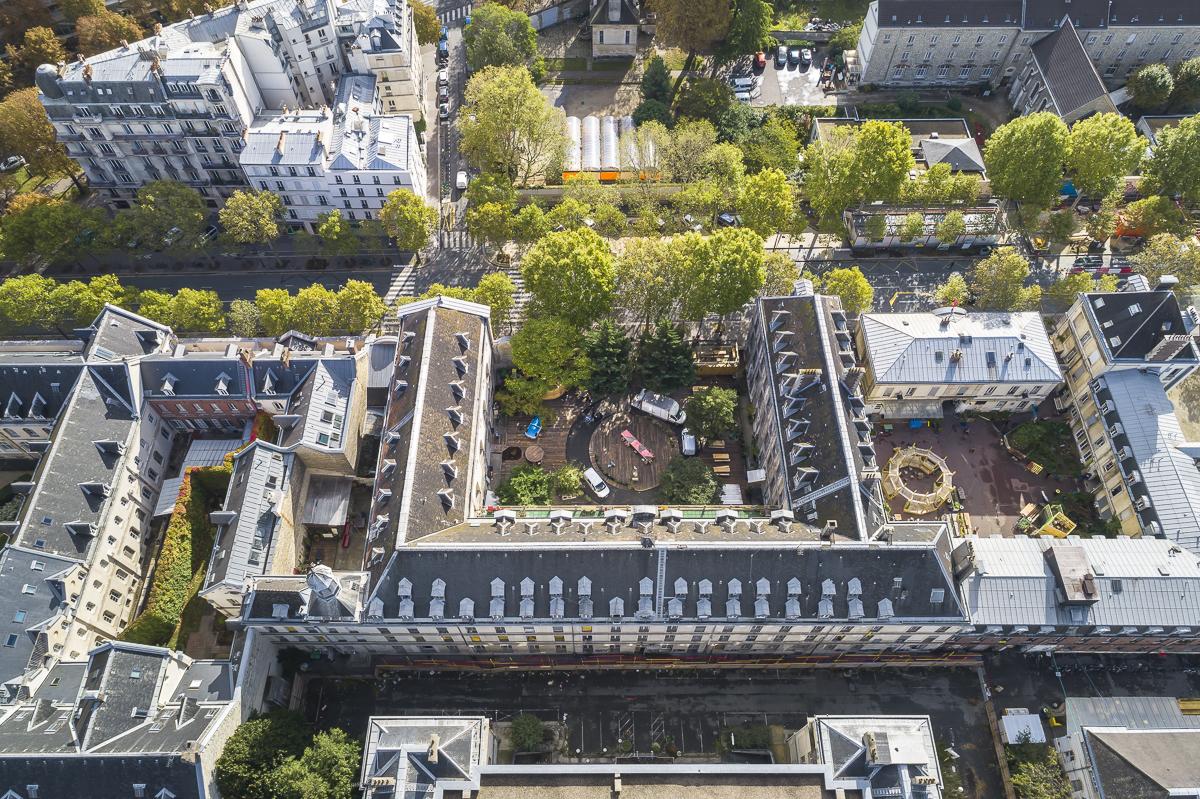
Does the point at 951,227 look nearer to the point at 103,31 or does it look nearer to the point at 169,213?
the point at 169,213

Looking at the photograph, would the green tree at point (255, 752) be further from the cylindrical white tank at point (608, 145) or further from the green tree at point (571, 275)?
the cylindrical white tank at point (608, 145)

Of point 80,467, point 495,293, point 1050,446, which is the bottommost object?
point 80,467

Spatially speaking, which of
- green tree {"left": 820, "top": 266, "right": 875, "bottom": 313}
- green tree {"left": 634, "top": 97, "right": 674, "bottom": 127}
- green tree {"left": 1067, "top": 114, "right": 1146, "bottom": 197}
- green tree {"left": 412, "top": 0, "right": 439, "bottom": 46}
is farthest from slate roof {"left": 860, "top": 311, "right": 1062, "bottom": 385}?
green tree {"left": 412, "top": 0, "right": 439, "bottom": 46}

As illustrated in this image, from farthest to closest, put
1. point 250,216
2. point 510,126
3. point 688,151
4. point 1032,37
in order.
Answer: point 1032,37
point 688,151
point 510,126
point 250,216

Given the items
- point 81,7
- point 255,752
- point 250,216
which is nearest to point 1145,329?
point 255,752

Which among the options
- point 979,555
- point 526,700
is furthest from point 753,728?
point 979,555

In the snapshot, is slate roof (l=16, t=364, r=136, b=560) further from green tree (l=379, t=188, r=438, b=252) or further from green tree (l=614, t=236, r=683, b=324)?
green tree (l=614, t=236, r=683, b=324)

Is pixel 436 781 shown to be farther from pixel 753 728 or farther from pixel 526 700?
pixel 753 728

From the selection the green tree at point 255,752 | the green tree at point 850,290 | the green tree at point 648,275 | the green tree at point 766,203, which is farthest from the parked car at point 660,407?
the green tree at point 255,752
